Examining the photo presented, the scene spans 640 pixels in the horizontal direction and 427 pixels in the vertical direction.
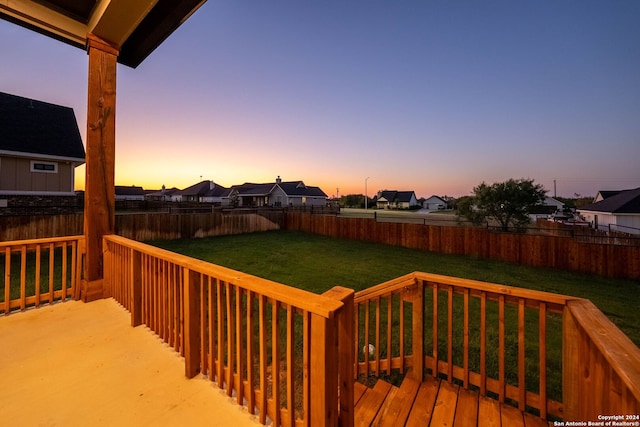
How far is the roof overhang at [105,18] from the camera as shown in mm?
2723

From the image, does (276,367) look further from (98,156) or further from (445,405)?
(98,156)

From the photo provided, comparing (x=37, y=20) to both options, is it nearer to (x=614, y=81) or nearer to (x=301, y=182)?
(x=614, y=81)

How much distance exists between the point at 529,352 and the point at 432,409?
251 cm

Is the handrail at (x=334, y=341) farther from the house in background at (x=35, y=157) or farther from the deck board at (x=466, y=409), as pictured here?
the house in background at (x=35, y=157)

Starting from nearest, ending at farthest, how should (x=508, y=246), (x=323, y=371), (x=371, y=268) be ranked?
(x=323, y=371) → (x=371, y=268) → (x=508, y=246)

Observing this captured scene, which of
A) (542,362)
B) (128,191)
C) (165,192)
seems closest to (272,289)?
(542,362)

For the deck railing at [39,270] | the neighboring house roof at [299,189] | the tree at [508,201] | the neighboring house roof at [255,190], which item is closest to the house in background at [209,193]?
the neighboring house roof at [255,190]

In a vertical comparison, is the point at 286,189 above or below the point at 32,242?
above

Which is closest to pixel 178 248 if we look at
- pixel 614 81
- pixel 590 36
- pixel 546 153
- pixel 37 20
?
pixel 37 20

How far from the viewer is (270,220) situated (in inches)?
611

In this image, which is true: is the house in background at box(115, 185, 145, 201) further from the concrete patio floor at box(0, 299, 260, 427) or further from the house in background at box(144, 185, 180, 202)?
the concrete patio floor at box(0, 299, 260, 427)

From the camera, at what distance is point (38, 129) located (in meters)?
12.3

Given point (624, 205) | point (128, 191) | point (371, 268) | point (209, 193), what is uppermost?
point (128, 191)

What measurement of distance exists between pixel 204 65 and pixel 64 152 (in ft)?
32.5
